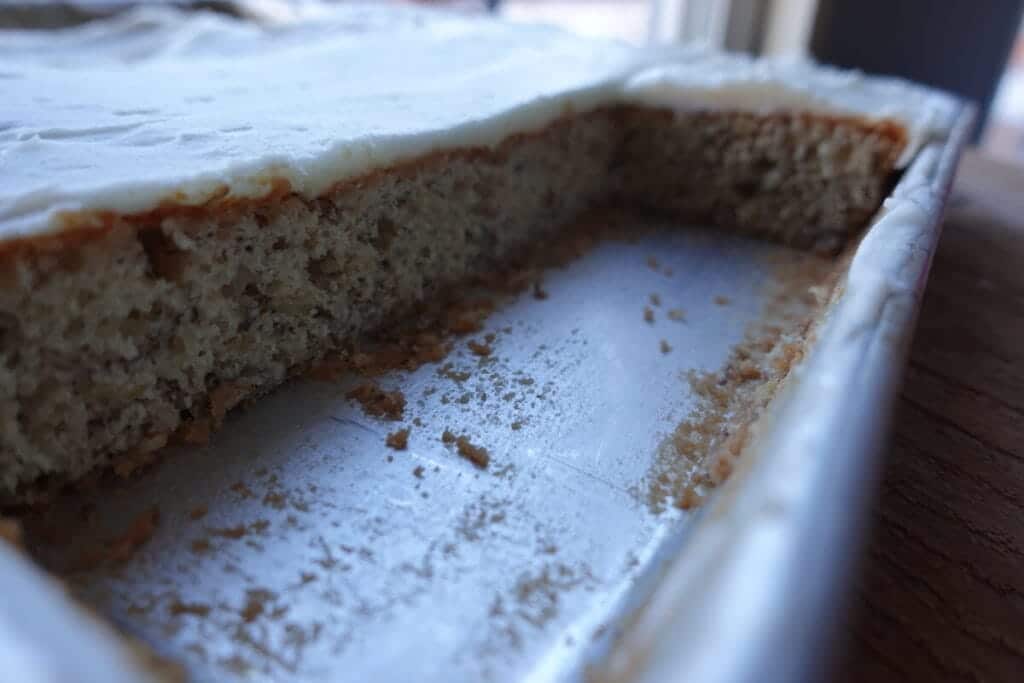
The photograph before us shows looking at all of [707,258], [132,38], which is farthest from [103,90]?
[707,258]

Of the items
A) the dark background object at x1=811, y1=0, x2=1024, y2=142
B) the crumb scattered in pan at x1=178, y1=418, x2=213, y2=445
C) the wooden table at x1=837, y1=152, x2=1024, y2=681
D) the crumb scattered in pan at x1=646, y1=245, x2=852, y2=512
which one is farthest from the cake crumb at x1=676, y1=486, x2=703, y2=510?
the dark background object at x1=811, y1=0, x2=1024, y2=142

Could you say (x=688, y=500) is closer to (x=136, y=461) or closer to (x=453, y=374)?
(x=453, y=374)

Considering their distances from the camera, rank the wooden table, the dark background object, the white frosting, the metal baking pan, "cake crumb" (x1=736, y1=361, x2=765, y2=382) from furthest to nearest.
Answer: the dark background object → "cake crumb" (x1=736, y1=361, x2=765, y2=382) → the white frosting → the wooden table → the metal baking pan

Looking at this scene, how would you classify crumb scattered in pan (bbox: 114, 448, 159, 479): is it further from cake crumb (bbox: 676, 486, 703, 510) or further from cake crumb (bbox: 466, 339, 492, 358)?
cake crumb (bbox: 676, 486, 703, 510)

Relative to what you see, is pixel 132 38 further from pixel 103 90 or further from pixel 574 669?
pixel 574 669

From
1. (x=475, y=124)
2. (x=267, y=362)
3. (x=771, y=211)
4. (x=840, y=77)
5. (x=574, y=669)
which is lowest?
(x=574, y=669)

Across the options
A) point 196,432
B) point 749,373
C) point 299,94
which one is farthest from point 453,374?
point 299,94
